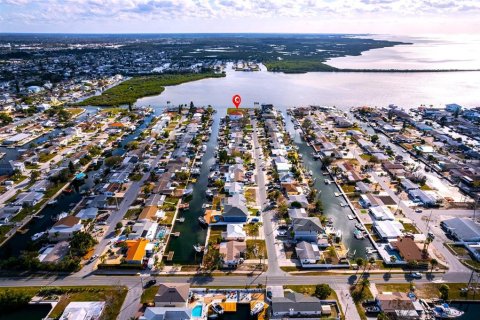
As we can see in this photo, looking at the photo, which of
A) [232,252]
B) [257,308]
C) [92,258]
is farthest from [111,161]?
[257,308]

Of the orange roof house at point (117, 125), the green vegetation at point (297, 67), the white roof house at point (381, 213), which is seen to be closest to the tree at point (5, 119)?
the orange roof house at point (117, 125)

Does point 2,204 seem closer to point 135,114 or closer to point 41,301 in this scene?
point 41,301

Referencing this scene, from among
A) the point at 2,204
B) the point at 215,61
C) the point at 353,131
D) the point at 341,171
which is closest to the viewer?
the point at 2,204

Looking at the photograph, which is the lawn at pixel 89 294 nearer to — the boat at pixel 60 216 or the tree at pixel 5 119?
the boat at pixel 60 216

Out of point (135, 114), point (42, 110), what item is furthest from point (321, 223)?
point (42, 110)

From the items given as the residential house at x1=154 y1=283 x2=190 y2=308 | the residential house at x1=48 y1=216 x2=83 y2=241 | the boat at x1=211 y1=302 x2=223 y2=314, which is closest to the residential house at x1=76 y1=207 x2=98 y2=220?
the residential house at x1=48 y1=216 x2=83 y2=241

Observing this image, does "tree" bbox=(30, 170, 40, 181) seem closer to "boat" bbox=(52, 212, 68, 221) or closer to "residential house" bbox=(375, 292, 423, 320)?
"boat" bbox=(52, 212, 68, 221)
